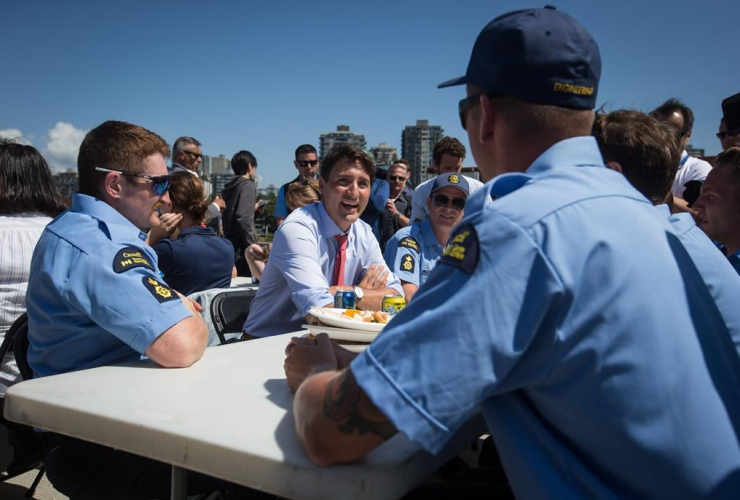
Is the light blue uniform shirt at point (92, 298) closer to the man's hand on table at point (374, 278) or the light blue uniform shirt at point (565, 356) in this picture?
the light blue uniform shirt at point (565, 356)

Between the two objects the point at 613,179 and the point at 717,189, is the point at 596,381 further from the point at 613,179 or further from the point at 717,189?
the point at 717,189

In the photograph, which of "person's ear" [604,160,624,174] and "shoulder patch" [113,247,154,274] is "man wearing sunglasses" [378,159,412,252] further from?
"shoulder patch" [113,247,154,274]

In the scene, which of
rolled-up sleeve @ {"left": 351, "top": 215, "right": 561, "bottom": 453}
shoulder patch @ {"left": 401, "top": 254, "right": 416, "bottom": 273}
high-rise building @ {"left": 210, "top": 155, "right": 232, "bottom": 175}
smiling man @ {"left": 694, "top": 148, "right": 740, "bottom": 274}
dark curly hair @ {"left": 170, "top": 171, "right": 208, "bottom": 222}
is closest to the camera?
rolled-up sleeve @ {"left": 351, "top": 215, "right": 561, "bottom": 453}

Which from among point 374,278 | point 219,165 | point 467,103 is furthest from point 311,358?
point 219,165

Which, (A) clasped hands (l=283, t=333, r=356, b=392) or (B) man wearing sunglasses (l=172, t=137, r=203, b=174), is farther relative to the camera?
(B) man wearing sunglasses (l=172, t=137, r=203, b=174)

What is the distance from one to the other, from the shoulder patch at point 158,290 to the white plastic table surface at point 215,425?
0.21 meters

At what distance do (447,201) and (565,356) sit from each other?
2.87m

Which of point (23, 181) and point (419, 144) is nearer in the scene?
point (23, 181)

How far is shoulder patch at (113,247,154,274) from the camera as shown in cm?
166

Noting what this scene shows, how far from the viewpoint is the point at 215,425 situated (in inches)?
44.8

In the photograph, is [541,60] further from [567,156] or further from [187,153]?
[187,153]

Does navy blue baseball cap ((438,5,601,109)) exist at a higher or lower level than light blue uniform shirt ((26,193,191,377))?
higher

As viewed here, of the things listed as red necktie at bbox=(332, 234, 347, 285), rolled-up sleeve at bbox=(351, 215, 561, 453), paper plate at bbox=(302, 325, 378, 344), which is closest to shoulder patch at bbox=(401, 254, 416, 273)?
red necktie at bbox=(332, 234, 347, 285)

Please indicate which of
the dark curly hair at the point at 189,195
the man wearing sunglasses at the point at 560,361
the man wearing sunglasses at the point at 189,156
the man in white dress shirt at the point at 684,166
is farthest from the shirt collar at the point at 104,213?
the man wearing sunglasses at the point at 189,156
